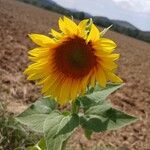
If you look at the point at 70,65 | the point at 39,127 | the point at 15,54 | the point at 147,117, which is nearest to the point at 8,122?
the point at 39,127

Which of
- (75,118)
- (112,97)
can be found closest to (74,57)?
(75,118)

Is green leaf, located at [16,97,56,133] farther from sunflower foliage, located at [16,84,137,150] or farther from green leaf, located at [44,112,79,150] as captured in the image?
green leaf, located at [44,112,79,150]

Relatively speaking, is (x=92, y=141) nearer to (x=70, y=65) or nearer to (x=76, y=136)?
(x=76, y=136)

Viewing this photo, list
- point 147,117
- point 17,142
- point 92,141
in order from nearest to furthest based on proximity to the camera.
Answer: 1. point 17,142
2. point 92,141
3. point 147,117

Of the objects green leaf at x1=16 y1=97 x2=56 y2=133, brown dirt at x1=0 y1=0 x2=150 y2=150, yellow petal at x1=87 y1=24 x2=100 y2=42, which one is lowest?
brown dirt at x1=0 y1=0 x2=150 y2=150

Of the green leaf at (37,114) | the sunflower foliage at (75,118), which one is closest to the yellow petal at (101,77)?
the sunflower foliage at (75,118)

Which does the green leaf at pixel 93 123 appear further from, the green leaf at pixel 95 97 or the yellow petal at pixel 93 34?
the yellow petal at pixel 93 34

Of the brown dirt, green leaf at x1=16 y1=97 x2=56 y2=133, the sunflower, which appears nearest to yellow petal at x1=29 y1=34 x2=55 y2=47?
the sunflower
